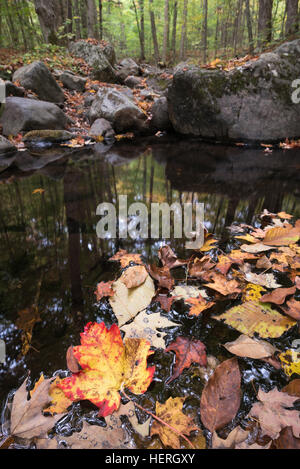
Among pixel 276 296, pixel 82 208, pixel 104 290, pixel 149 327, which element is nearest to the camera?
pixel 149 327

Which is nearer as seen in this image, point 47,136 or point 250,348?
point 250,348

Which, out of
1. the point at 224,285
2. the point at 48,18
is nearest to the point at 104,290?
the point at 224,285

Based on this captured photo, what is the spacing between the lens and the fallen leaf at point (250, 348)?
106 centimetres

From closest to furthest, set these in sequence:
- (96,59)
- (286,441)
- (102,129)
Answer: (286,441), (102,129), (96,59)

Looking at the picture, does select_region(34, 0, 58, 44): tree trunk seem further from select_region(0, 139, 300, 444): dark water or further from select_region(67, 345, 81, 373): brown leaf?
select_region(67, 345, 81, 373): brown leaf

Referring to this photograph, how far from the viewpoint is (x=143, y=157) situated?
502cm

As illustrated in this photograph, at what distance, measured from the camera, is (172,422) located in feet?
2.80

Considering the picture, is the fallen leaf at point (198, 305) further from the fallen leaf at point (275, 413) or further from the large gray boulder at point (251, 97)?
the large gray boulder at point (251, 97)

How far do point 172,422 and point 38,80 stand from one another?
8595mm

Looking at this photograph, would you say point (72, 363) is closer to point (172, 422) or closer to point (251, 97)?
point (172, 422)

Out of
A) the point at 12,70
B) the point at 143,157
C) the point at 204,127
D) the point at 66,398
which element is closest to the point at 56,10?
the point at 12,70

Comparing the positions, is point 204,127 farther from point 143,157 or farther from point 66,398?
point 66,398
